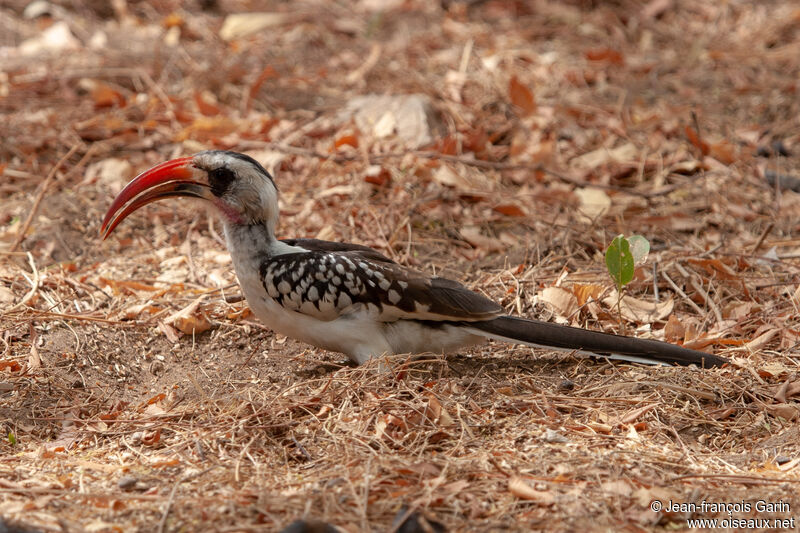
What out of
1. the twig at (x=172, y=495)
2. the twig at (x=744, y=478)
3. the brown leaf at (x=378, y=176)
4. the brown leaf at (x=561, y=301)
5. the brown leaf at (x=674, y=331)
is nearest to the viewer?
the twig at (x=172, y=495)

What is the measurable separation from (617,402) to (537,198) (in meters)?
2.16

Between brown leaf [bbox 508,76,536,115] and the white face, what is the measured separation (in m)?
3.05

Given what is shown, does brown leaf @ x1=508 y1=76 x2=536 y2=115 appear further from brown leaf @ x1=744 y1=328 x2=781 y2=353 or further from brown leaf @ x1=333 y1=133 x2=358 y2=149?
brown leaf @ x1=744 y1=328 x2=781 y2=353

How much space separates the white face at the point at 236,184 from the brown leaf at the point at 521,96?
10.0 feet

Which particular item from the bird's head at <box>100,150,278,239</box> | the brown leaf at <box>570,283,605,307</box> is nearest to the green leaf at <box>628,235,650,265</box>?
the brown leaf at <box>570,283,605,307</box>

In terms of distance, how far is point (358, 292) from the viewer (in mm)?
3529

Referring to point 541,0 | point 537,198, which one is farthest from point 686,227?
point 541,0

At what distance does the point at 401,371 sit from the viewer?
3.41 meters

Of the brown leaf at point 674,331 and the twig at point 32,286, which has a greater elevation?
the twig at point 32,286

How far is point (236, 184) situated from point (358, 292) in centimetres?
68

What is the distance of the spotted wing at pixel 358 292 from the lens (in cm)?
350

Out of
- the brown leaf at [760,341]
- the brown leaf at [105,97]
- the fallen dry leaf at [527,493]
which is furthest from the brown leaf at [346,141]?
the fallen dry leaf at [527,493]

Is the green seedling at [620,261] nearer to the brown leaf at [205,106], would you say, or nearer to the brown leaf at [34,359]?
the brown leaf at [34,359]

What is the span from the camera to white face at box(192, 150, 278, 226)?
3.60 meters
